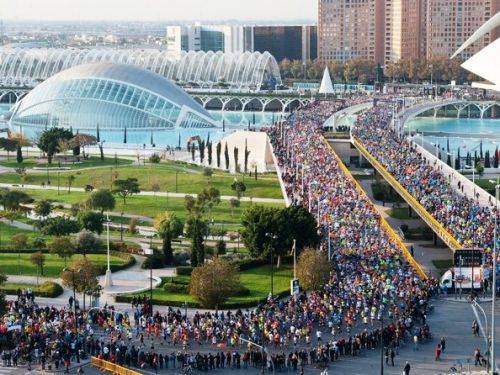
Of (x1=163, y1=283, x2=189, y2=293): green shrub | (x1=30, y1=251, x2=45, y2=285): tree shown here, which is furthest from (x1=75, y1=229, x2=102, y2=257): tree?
(x1=163, y1=283, x2=189, y2=293): green shrub

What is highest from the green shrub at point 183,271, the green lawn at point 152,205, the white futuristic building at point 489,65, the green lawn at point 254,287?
the white futuristic building at point 489,65

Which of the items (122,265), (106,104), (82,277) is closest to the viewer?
(82,277)

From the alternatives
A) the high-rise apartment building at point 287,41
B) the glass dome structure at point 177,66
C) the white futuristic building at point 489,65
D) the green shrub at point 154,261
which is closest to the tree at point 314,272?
the green shrub at point 154,261

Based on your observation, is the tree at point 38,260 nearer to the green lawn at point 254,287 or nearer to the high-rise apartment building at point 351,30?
the green lawn at point 254,287

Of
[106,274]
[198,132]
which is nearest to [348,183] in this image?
[106,274]

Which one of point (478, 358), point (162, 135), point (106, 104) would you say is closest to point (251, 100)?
point (162, 135)

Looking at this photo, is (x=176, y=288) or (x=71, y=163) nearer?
(x=176, y=288)

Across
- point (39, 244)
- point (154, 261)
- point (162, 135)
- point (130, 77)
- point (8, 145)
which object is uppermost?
point (130, 77)

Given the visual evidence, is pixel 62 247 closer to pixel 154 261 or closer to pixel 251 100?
pixel 154 261
